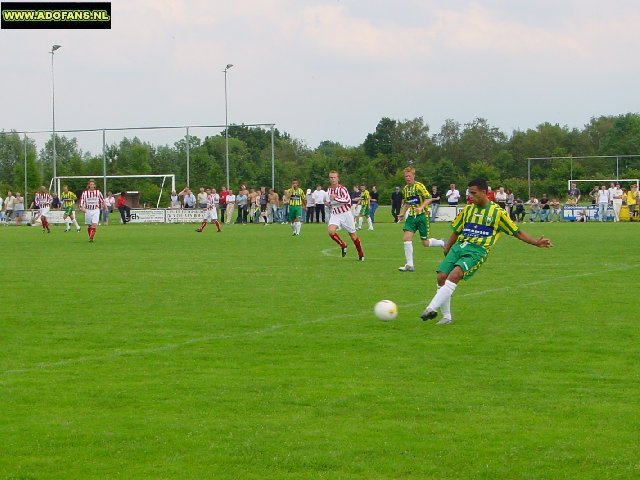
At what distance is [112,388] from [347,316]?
16.9 feet

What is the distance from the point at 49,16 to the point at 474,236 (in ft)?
46.9

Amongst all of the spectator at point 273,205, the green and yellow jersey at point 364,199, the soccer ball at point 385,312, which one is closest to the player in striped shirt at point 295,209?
the green and yellow jersey at point 364,199

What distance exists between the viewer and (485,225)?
42.9ft

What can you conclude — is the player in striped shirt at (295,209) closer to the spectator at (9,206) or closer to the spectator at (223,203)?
the spectator at (223,203)

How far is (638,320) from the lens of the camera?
1302 centimetres

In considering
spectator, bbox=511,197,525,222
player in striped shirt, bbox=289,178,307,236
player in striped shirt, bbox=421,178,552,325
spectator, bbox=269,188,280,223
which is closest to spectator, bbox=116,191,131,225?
spectator, bbox=269,188,280,223

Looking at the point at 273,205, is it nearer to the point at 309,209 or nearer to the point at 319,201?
the point at 309,209

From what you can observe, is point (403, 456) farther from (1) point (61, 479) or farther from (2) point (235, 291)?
(2) point (235, 291)

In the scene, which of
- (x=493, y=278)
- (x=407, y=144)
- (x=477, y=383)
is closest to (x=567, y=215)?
(x=493, y=278)

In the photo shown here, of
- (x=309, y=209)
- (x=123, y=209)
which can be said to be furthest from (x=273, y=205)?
(x=123, y=209)

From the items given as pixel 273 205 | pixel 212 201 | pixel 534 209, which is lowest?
pixel 534 209

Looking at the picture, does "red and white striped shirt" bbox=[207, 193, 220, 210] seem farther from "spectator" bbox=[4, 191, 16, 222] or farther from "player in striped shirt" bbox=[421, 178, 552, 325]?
"player in striped shirt" bbox=[421, 178, 552, 325]

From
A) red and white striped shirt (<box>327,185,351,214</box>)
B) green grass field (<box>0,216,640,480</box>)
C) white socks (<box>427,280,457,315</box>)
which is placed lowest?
green grass field (<box>0,216,640,480</box>)

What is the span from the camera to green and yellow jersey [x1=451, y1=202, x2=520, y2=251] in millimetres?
13070
